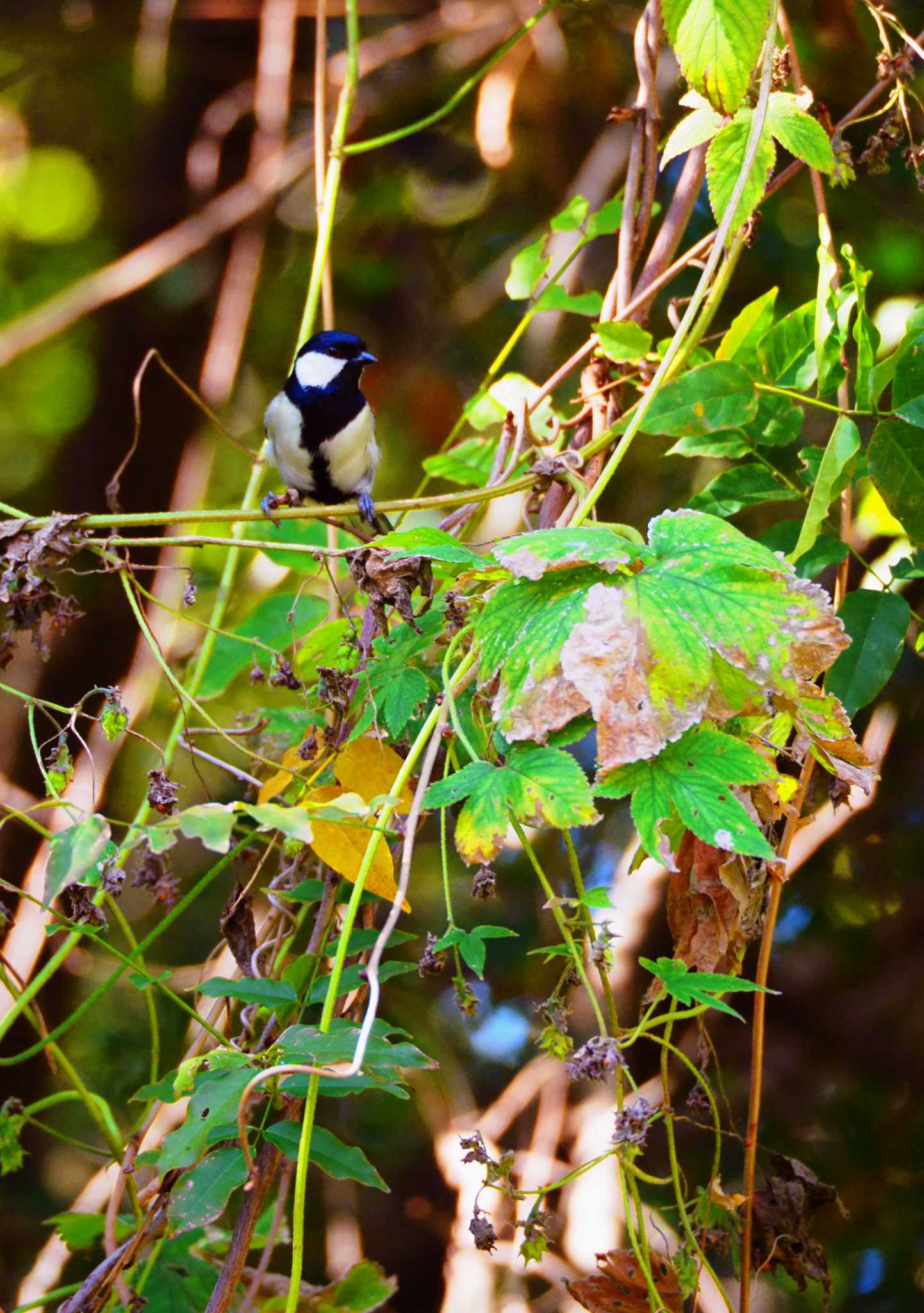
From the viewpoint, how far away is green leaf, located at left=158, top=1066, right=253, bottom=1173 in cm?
84

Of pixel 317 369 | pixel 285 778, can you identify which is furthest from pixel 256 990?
pixel 317 369

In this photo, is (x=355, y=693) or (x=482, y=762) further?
(x=355, y=693)

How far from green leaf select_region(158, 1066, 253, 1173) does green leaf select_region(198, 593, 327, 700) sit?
79 cm

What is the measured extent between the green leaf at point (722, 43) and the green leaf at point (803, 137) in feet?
0.29

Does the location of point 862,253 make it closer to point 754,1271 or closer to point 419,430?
point 419,430

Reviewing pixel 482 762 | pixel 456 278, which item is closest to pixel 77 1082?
pixel 482 762

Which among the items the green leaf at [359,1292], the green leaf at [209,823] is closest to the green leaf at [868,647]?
the green leaf at [209,823]

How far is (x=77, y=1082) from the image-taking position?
1153 mm

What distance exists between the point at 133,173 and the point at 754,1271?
240 centimetres

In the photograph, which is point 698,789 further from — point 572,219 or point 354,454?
point 354,454

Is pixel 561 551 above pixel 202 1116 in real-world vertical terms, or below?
above

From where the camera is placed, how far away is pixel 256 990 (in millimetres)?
1044

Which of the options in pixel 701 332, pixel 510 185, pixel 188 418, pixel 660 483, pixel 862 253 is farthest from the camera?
pixel 510 185

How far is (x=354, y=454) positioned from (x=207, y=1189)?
1.44 meters
